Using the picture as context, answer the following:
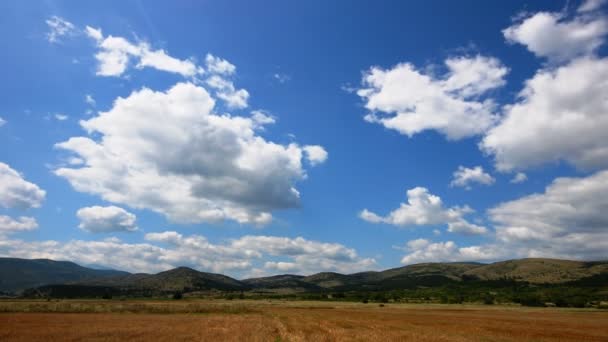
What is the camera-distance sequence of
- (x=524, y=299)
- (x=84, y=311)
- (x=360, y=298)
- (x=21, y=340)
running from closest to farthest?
(x=21, y=340), (x=84, y=311), (x=524, y=299), (x=360, y=298)

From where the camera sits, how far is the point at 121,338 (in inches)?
1508

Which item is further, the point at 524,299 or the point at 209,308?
the point at 524,299

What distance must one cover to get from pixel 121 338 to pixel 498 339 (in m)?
36.3

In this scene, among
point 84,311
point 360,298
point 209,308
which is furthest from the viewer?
point 360,298

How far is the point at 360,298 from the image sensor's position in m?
198

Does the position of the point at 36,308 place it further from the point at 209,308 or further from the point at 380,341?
the point at 380,341

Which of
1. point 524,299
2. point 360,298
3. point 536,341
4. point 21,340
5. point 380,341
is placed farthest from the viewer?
point 360,298

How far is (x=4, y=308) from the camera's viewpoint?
93625 millimetres

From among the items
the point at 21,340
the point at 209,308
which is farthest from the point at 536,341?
the point at 209,308

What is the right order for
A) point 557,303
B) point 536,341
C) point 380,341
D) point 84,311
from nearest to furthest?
point 380,341 < point 536,341 < point 84,311 < point 557,303

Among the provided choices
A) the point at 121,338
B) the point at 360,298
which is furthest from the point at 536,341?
the point at 360,298

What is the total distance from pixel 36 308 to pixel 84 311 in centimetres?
1431

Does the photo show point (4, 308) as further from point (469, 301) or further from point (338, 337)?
point (469, 301)

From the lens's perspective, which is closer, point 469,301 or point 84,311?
point 84,311
